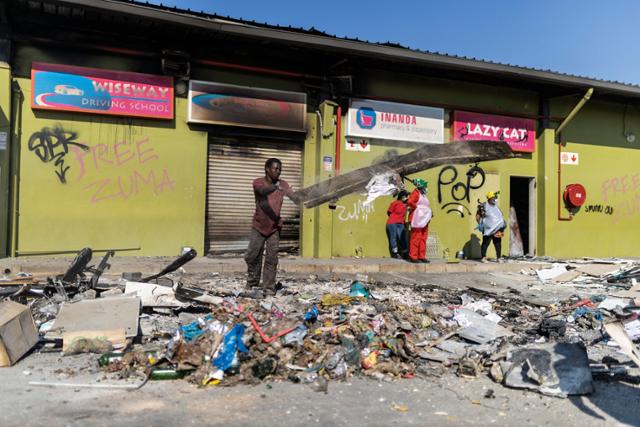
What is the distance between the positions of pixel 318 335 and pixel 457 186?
27.7 feet

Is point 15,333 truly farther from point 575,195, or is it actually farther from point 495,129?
point 575,195

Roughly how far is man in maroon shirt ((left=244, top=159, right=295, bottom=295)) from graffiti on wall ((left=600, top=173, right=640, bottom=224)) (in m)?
10.9

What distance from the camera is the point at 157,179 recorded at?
31.7 ft

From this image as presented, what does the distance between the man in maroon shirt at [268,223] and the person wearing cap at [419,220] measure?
4375 mm

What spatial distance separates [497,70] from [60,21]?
357 inches

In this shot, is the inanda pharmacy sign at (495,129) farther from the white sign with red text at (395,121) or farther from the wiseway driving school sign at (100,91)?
the wiseway driving school sign at (100,91)

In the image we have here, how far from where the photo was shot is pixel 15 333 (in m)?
4.17

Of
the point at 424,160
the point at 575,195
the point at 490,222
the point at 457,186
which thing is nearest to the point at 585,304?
the point at 424,160

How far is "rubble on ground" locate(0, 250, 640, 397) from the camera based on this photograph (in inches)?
154

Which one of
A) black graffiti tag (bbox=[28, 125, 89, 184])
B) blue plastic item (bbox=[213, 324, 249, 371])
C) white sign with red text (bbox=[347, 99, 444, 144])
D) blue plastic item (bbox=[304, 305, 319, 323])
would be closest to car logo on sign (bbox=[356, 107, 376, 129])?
white sign with red text (bbox=[347, 99, 444, 144])

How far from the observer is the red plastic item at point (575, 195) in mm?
12852

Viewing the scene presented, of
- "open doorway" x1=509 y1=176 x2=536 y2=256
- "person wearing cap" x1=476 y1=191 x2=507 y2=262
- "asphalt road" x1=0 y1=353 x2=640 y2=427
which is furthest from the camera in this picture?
"open doorway" x1=509 y1=176 x2=536 y2=256

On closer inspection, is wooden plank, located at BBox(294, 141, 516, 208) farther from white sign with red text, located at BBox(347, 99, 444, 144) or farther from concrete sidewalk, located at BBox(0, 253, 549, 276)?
white sign with red text, located at BBox(347, 99, 444, 144)

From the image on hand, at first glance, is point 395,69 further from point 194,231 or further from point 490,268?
point 194,231
